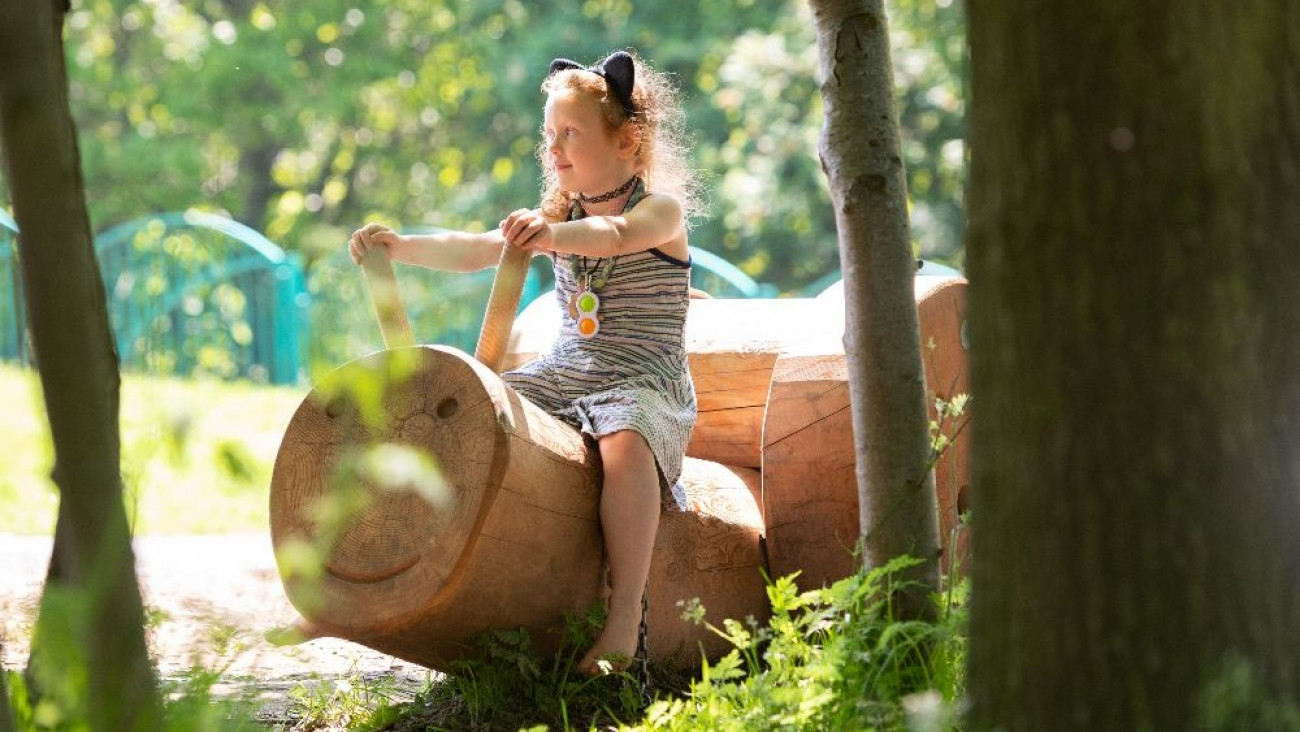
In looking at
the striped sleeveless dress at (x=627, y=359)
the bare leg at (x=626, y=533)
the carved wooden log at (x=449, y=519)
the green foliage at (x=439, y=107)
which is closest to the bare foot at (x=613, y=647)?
the bare leg at (x=626, y=533)

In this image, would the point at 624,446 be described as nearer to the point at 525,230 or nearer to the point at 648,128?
the point at 525,230

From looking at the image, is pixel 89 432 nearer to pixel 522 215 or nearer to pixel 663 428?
pixel 522 215

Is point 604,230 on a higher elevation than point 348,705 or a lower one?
higher

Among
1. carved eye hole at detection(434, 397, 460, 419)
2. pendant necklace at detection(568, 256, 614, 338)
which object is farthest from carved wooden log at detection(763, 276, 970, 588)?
carved eye hole at detection(434, 397, 460, 419)

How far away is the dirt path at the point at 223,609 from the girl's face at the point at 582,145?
1.34 m

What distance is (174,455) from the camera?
116 centimetres

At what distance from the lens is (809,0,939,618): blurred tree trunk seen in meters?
3.08

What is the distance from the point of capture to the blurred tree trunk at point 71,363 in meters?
1.74

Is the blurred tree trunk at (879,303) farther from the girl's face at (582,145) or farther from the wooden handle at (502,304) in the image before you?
the girl's face at (582,145)

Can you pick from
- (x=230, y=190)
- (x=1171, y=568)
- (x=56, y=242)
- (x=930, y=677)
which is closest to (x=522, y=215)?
(x=930, y=677)

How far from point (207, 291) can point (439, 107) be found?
8772 mm

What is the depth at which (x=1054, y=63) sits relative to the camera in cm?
184

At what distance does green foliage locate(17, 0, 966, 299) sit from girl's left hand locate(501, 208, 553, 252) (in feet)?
47.2

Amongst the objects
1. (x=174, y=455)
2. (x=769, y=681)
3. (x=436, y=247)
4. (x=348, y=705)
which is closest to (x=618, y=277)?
(x=436, y=247)
